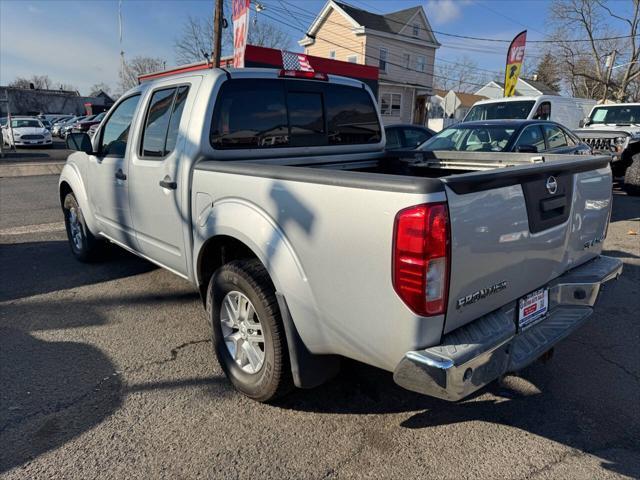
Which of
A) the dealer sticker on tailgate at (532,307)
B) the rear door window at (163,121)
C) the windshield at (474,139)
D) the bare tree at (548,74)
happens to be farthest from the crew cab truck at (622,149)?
the bare tree at (548,74)

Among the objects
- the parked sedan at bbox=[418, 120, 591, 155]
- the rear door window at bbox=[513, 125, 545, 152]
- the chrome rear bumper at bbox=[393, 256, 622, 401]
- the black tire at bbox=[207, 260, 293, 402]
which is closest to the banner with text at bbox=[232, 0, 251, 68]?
the parked sedan at bbox=[418, 120, 591, 155]

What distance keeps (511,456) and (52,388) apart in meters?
2.84

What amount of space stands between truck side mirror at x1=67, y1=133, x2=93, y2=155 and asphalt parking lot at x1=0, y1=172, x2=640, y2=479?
157cm

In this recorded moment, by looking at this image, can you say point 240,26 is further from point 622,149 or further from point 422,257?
point 422,257

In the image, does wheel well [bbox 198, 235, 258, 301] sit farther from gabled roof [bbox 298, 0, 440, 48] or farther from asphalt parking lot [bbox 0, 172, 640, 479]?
gabled roof [bbox 298, 0, 440, 48]

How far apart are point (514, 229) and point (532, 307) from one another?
0.56 metres

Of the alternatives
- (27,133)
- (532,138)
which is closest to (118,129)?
(532,138)

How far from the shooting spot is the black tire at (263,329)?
8.55 feet

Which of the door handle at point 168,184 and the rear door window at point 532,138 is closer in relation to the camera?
the door handle at point 168,184

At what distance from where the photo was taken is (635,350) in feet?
11.9

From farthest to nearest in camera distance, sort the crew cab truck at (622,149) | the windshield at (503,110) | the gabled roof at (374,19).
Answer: the gabled roof at (374,19)
the windshield at (503,110)
the crew cab truck at (622,149)

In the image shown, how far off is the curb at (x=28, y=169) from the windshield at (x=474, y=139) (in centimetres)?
1272

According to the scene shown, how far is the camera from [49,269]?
5441 mm

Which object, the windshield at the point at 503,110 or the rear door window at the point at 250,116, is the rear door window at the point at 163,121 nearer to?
the rear door window at the point at 250,116
